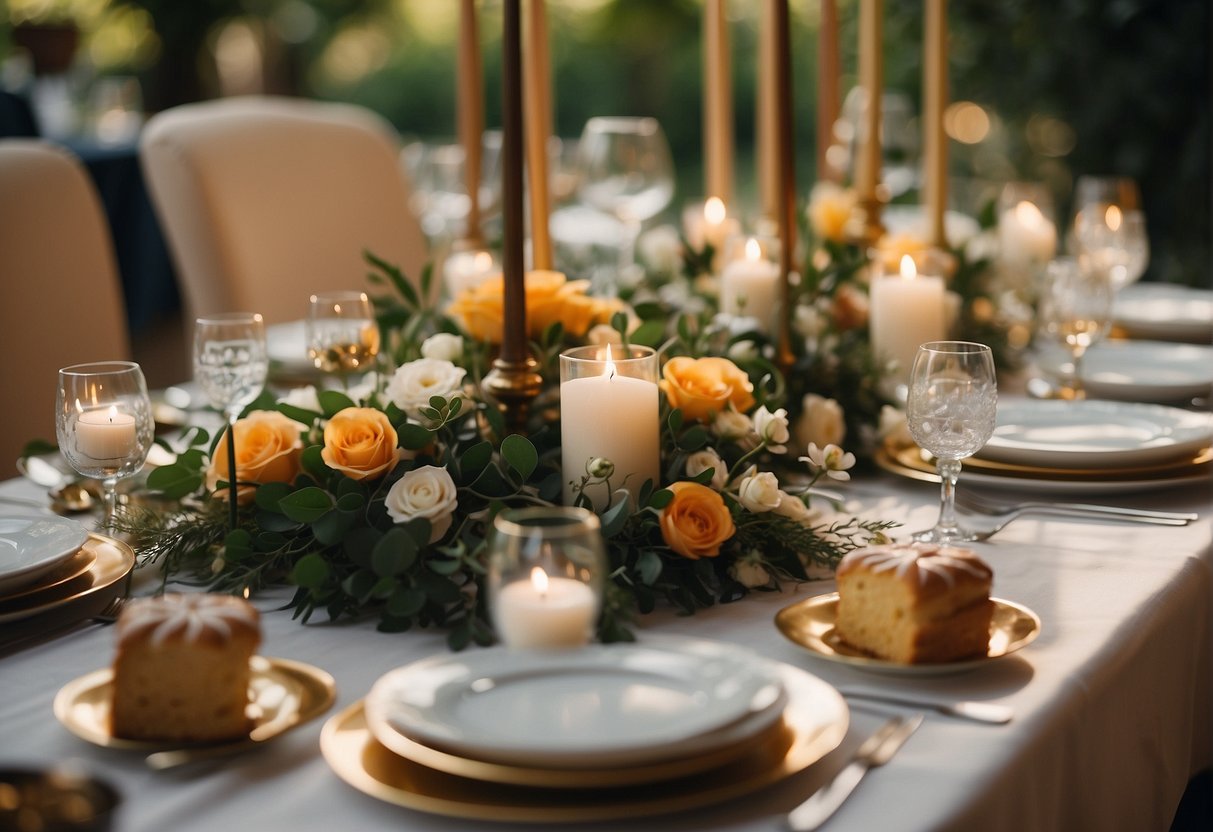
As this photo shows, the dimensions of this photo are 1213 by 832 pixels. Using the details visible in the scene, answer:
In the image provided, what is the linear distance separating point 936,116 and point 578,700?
142 cm

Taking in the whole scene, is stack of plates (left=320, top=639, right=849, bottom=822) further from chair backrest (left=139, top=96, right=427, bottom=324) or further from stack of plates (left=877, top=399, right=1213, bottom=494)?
chair backrest (left=139, top=96, right=427, bottom=324)

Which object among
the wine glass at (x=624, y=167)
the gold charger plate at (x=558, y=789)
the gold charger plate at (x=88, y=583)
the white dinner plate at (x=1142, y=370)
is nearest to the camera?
the gold charger plate at (x=558, y=789)

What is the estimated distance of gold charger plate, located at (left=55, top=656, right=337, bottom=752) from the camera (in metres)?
0.83

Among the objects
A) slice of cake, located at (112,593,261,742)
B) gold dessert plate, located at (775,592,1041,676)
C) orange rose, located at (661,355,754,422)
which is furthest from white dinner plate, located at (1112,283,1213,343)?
slice of cake, located at (112,593,261,742)

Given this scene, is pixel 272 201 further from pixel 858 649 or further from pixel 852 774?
pixel 852 774

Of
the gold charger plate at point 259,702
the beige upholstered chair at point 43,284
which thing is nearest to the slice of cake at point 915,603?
the gold charger plate at point 259,702

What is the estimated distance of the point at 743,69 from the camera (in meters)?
8.58

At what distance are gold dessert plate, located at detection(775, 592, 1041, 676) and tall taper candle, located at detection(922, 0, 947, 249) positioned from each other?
1.06 m

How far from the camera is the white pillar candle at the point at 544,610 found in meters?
0.81

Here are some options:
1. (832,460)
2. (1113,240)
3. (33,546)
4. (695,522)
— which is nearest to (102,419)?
(33,546)

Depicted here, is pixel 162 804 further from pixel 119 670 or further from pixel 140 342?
pixel 140 342

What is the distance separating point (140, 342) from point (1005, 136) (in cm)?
275

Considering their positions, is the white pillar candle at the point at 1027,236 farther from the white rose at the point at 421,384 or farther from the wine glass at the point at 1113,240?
the white rose at the point at 421,384

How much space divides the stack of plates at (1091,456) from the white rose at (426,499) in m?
0.53
